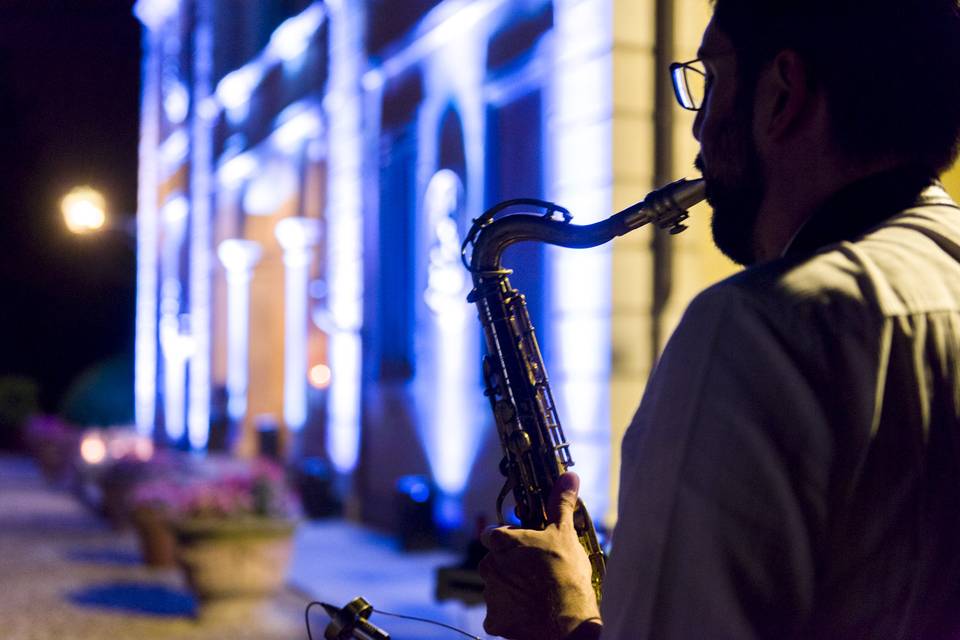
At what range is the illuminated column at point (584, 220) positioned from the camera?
7973mm

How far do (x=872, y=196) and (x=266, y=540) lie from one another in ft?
23.7

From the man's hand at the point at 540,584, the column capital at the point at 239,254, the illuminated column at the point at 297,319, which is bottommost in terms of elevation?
the man's hand at the point at 540,584

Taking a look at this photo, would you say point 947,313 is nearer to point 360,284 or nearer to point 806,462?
point 806,462

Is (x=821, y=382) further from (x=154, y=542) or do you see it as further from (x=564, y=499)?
(x=154, y=542)

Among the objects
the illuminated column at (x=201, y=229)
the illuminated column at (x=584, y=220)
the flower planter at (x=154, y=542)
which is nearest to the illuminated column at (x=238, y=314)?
the illuminated column at (x=201, y=229)

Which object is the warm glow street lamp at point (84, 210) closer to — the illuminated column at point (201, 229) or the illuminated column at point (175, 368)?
the illuminated column at point (201, 229)

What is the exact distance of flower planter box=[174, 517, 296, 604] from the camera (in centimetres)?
800

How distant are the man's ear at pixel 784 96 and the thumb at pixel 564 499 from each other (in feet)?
2.25

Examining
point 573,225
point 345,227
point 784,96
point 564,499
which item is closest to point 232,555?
point 573,225

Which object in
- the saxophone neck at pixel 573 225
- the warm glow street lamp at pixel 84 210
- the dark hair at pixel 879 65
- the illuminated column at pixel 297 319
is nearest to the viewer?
the dark hair at pixel 879 65

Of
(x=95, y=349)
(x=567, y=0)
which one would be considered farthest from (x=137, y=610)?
(x=95, y=349)

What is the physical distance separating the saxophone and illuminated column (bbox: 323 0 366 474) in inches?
427

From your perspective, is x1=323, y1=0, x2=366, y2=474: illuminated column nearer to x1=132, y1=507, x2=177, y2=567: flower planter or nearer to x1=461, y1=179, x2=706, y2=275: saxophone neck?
x1=132, y1=507, x2=177, y2=567: flower planter

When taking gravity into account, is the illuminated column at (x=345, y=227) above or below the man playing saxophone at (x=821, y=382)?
above
